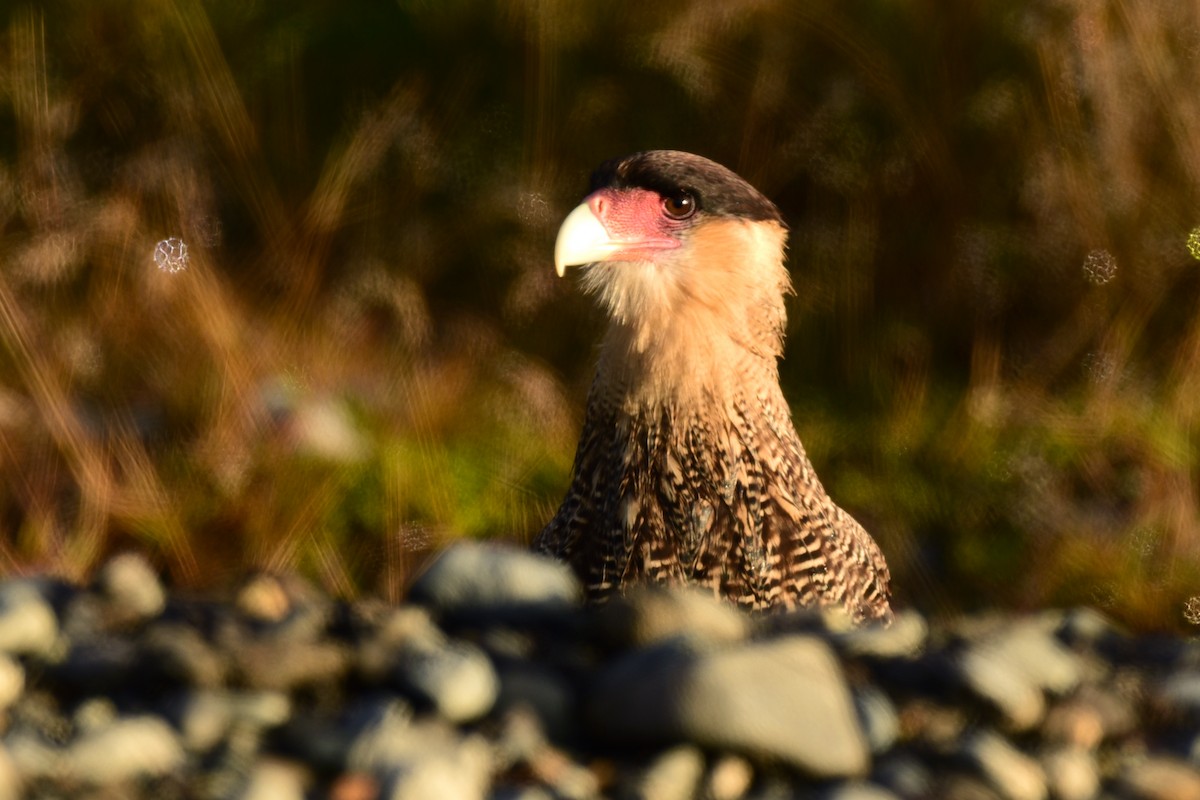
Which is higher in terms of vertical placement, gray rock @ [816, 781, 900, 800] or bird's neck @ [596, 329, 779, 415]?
bird's neck @ [596, 329, 779, 415]

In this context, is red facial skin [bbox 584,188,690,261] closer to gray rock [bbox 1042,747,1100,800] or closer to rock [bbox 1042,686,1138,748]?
rock [bbox 1042,686,1138,748]

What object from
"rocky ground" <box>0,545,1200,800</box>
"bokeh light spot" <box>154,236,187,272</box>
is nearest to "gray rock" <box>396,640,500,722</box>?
"rocky ground" <box>0,545,1200,800</box>

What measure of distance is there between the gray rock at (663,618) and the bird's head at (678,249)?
85 centimetres

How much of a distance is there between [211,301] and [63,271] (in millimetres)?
489

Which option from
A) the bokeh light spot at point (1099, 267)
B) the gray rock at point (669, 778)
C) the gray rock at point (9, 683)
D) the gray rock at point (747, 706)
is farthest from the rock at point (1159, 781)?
the bokeh light spot at point (1099, 267)

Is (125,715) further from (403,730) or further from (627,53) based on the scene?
(627,53)

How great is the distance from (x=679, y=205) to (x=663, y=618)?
116 cm

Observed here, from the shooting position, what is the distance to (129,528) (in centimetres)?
375

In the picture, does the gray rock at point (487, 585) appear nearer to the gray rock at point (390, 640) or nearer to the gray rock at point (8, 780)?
the gray rock at point (390, 640)

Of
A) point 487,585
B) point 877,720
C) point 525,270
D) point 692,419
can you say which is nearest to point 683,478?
point 692,419

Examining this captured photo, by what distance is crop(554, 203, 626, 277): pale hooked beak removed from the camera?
3.36m

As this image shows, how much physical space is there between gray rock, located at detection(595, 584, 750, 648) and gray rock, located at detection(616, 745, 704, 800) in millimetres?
269

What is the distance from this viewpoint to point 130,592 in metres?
2.73

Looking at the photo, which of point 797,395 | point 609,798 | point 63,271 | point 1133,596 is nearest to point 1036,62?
point 797,395
